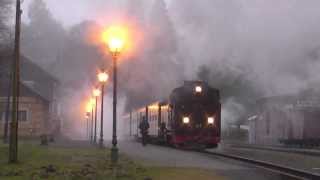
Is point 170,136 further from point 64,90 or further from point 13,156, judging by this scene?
point 64,90

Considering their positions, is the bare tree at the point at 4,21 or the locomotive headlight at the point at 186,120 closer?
the locomotive headlight at the point at 186,120

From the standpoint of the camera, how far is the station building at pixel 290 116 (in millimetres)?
49812

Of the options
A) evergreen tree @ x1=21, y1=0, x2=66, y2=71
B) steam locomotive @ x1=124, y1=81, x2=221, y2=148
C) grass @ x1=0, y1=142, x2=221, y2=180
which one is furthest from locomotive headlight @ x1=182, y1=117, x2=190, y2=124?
evergreen tree @ x1=21, y1=0, x2=66, y2=71

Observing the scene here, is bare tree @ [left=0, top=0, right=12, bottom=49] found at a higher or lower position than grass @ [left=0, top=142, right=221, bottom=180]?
higher

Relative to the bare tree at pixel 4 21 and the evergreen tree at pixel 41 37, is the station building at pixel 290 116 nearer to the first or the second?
the bare tree at pixel 4 21

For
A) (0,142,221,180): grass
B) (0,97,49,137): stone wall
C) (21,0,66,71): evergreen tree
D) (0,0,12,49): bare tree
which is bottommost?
(0,142,221,180): grass

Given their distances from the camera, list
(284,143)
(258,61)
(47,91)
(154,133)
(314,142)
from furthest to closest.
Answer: (47,91) < (284,143) < (314,142) < (154,133) < (258,61)

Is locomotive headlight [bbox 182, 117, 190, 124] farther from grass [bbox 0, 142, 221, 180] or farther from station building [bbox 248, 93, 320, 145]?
grass [bbox 0, 142, 221, 180]

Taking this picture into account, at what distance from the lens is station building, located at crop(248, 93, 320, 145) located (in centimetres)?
4981

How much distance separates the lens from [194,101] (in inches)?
1656

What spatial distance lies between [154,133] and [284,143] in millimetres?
14908

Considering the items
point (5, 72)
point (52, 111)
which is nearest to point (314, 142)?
point (5, 72)

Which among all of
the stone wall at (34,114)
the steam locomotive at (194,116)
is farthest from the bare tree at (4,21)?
the stone wall at (34,114)

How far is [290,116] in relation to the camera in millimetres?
56719
